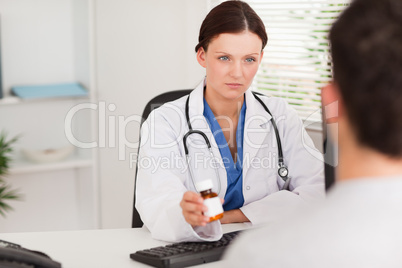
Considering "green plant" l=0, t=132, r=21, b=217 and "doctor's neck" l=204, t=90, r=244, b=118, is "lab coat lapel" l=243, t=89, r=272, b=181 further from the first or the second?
"green plant" l=0, t=132, r=21, b=217

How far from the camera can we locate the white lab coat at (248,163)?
6.36 ft

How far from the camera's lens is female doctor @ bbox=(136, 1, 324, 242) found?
78.4 inches

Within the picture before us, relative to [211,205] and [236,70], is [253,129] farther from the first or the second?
[211,205]

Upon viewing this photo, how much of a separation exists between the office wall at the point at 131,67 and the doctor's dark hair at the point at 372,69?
272 centimetres

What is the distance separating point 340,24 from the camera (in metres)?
0.80

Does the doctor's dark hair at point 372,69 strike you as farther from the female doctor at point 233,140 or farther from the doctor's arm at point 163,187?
the female doctor at point 233,140

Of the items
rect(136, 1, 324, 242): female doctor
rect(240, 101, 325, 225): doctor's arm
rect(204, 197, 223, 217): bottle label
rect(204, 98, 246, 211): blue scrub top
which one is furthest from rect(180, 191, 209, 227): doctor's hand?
rect(204, 98, 246, 211): blue scrub top

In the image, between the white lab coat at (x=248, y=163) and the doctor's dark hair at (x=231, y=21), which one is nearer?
the white lab coat at (x=248, y=163)

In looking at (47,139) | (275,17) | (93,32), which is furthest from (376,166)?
(47,139)

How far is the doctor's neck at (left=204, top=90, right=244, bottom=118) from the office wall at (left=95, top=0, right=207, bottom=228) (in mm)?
1347

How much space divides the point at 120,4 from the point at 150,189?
1.77m

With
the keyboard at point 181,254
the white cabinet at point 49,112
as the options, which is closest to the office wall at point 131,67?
the white cabinet at point 49,112

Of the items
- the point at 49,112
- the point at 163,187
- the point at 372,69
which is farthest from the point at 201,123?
the point at 49,112

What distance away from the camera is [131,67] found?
11.6ft
